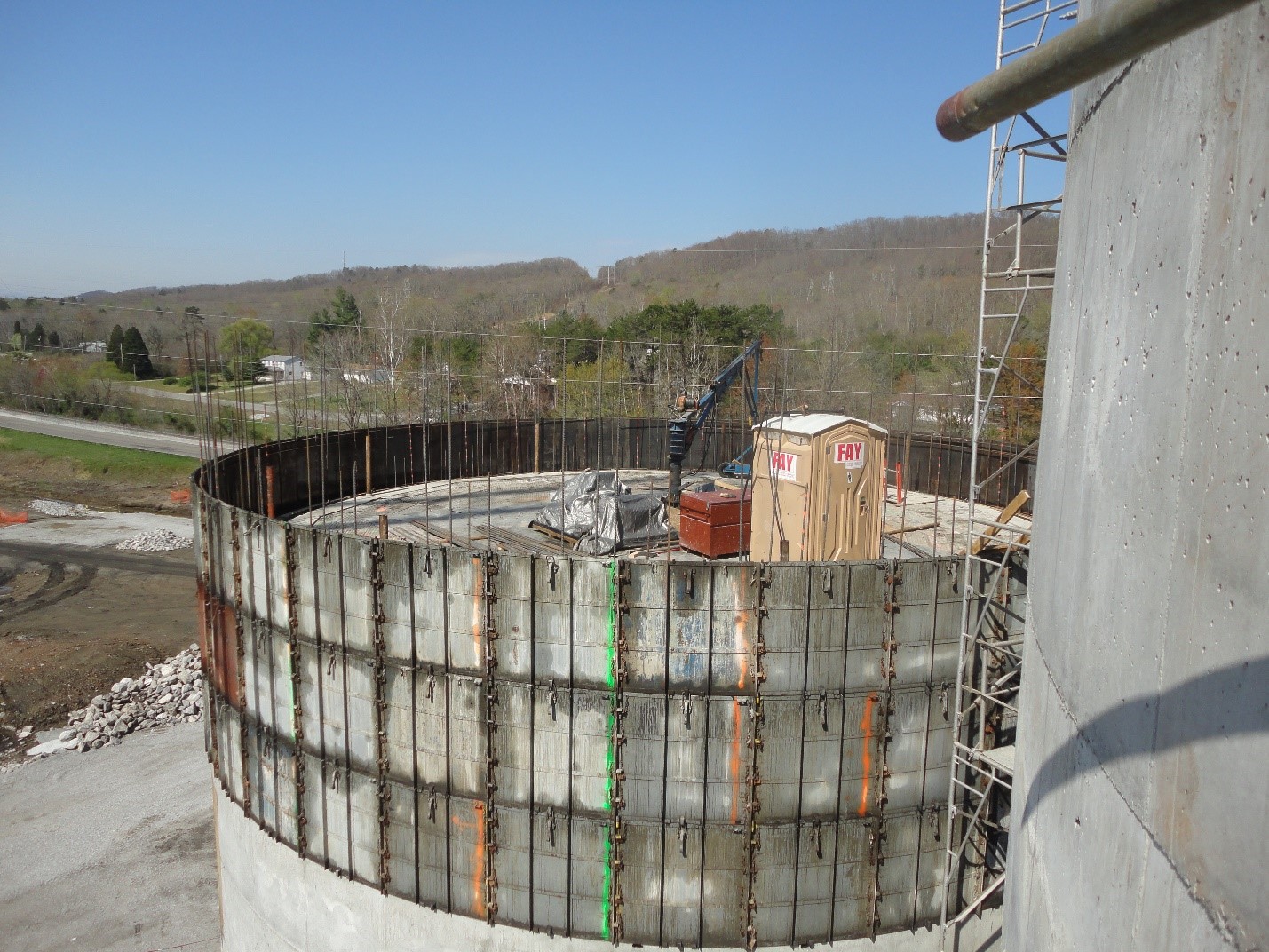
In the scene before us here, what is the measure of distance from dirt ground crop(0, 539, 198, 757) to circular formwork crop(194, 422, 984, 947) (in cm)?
1734

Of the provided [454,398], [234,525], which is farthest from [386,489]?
[454,398]

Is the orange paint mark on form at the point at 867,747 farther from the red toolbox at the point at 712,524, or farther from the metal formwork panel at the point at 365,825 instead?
the metal formwork panel at the point at 365,825

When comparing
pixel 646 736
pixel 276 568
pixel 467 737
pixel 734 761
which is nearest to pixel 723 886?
pixel 734 761

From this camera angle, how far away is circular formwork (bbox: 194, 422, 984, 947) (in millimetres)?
11273

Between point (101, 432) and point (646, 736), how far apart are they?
68.5 metres

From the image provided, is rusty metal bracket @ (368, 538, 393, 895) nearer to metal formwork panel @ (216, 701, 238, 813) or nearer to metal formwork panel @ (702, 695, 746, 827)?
metal formwork panel @ (216, 701, 238, 813)

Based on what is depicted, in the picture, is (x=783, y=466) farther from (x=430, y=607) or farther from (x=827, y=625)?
(x=430, y=607)

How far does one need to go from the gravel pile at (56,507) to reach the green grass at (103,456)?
5.59 m

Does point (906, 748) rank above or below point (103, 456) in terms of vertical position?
above

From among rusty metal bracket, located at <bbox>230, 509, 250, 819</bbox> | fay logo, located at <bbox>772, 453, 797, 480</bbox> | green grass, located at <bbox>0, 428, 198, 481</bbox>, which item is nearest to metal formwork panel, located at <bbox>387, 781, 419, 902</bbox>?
rusty metal bracket, located at <bbox>230, 509, 250, 819</bbox>

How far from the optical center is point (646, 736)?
37.3ft

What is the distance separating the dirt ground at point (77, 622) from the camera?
87.0 feet

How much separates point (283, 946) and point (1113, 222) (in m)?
14.7

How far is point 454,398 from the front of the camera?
47156 millimetres
